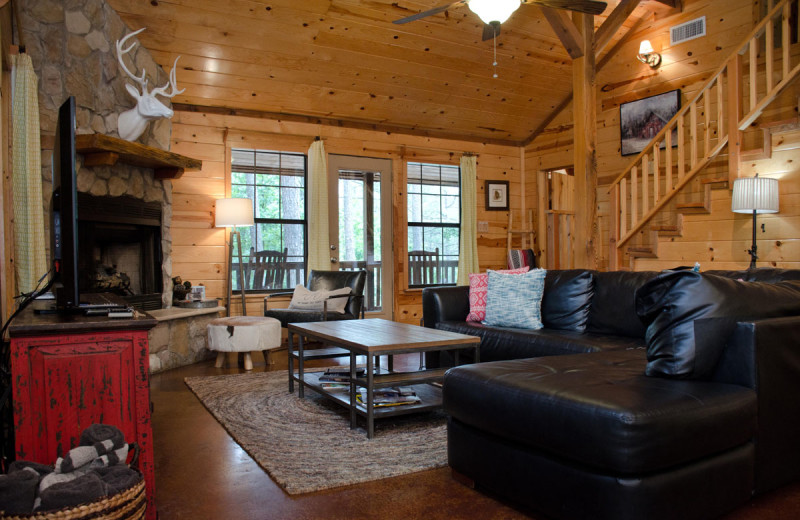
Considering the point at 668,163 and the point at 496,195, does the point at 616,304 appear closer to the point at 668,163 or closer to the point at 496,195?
the point at 668,163

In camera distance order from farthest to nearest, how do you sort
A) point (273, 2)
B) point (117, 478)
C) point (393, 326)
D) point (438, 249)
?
point (438, 249) < point (273, 2) < point (393, 326) < point (117, 478)

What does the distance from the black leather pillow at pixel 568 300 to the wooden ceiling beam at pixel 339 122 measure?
364 centimetres

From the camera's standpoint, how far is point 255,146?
6.36m

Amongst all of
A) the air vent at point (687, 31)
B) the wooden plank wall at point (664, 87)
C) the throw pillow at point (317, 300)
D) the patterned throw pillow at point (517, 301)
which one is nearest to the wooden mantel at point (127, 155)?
the throw pillow at point (317, 300)

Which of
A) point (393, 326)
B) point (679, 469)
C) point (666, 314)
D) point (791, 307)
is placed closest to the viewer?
point (679, 469)

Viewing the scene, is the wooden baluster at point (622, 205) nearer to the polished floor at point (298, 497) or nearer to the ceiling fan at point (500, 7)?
the ceiling fan at point (500, 7)

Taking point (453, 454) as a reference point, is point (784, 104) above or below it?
above

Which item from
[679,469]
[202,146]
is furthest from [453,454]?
[202,146]

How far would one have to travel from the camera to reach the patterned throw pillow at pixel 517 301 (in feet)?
13.3

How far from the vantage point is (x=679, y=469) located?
5.91 feet

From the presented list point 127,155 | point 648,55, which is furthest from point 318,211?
point 648,55

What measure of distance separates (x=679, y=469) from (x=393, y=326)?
2.27m

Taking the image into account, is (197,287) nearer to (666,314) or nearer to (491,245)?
(491,245)

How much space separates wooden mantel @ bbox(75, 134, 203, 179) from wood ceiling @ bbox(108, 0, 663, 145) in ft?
3.56
